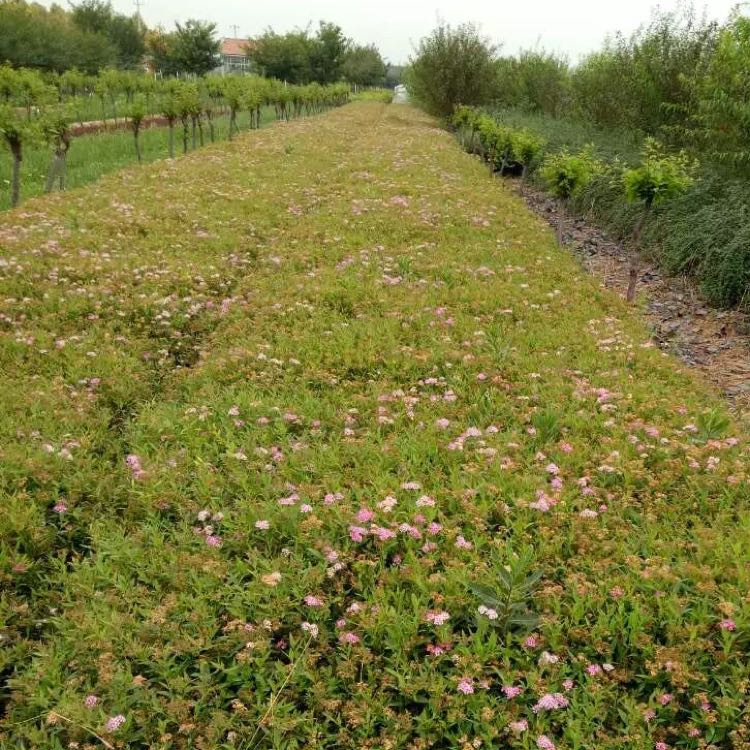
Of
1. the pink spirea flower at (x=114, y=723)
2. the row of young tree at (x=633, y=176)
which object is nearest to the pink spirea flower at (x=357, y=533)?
the pink spirea flower at (x=114, y=723)

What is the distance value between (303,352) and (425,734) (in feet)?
15.5

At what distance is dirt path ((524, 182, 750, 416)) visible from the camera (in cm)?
825

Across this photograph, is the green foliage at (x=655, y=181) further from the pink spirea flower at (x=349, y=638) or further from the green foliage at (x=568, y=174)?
the pink spirea flower at (x=349, y=638)

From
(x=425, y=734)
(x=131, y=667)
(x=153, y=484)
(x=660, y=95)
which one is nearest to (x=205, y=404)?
(x=153, y=484)

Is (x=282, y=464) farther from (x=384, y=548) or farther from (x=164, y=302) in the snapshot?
(x=164, y=302)

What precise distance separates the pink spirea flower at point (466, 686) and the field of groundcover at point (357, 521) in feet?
0.14

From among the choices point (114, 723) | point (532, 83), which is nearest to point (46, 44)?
point (532, 83)

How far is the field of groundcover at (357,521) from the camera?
318 cm

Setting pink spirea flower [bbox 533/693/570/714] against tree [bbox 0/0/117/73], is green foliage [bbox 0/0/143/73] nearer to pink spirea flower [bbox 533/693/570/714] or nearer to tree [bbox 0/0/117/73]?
tree [bbox 0/0/117/73]

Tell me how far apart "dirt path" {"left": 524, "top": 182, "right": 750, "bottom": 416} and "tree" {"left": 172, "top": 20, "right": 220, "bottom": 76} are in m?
57.4

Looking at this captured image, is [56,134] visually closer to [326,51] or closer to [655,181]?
[655,181]

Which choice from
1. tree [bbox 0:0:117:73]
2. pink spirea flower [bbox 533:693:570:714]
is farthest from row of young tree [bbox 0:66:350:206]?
pink spirea flower [bbox 533:693:570:714]

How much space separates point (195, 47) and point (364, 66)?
5230cm

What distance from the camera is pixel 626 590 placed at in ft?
12.4
